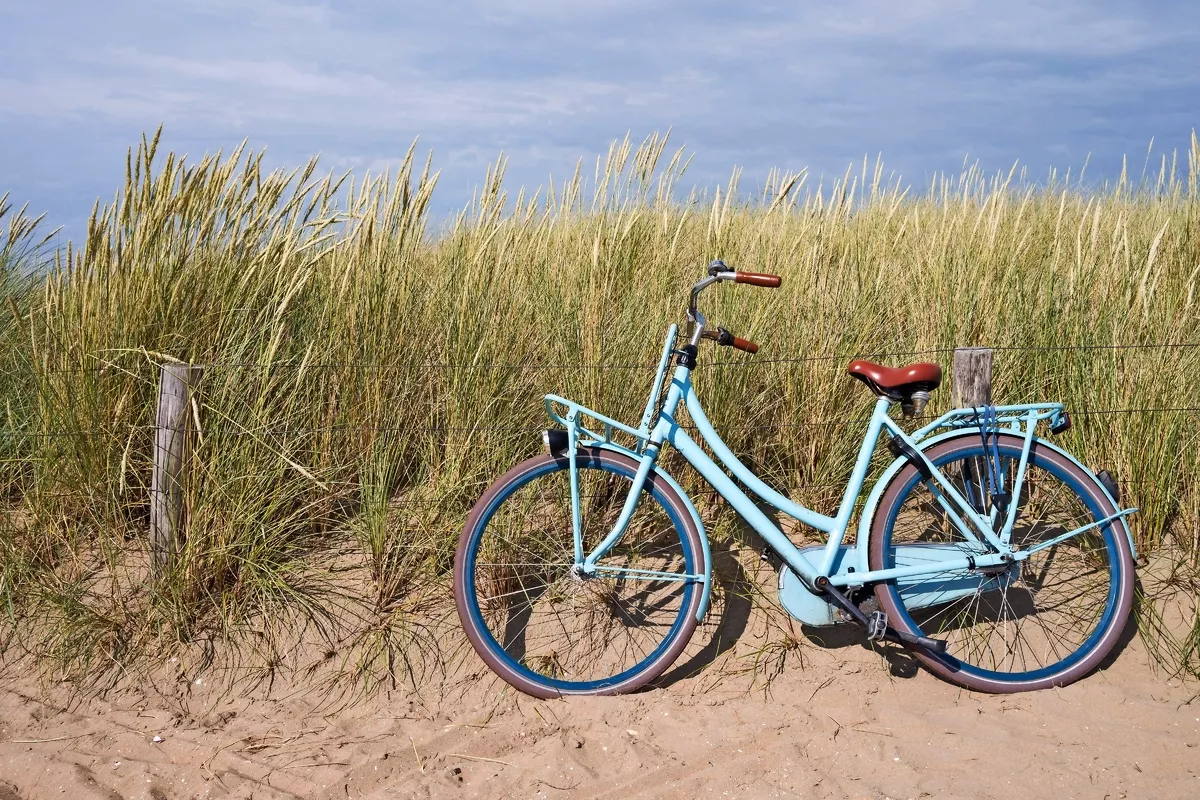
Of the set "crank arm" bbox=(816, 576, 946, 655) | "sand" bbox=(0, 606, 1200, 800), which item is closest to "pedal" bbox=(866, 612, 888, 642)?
"crank arm" bbox=(816, 576, 946, 655)

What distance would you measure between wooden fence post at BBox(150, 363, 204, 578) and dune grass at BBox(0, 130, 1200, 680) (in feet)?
0.22

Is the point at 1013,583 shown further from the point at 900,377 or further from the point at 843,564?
the point at 900,377

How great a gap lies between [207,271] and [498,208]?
4.12 ft

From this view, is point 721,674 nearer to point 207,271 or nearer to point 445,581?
point 445,581

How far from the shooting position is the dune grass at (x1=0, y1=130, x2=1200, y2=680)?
347cm

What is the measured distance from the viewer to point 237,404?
3.59 meters

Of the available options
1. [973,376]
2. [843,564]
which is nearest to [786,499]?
[843,564]

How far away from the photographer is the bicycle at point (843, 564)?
2.98 metres

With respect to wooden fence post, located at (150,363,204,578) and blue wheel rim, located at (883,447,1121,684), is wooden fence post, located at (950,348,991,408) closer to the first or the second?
blue wheel rim, located at (883,447,1121,684)

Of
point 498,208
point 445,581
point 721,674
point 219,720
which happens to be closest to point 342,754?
A: point 219,720

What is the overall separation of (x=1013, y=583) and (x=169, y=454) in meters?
2.92

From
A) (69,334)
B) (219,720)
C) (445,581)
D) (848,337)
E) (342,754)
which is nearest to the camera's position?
(342,754)

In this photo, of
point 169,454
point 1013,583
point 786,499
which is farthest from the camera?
point 169,454

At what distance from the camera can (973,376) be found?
3498 mm
